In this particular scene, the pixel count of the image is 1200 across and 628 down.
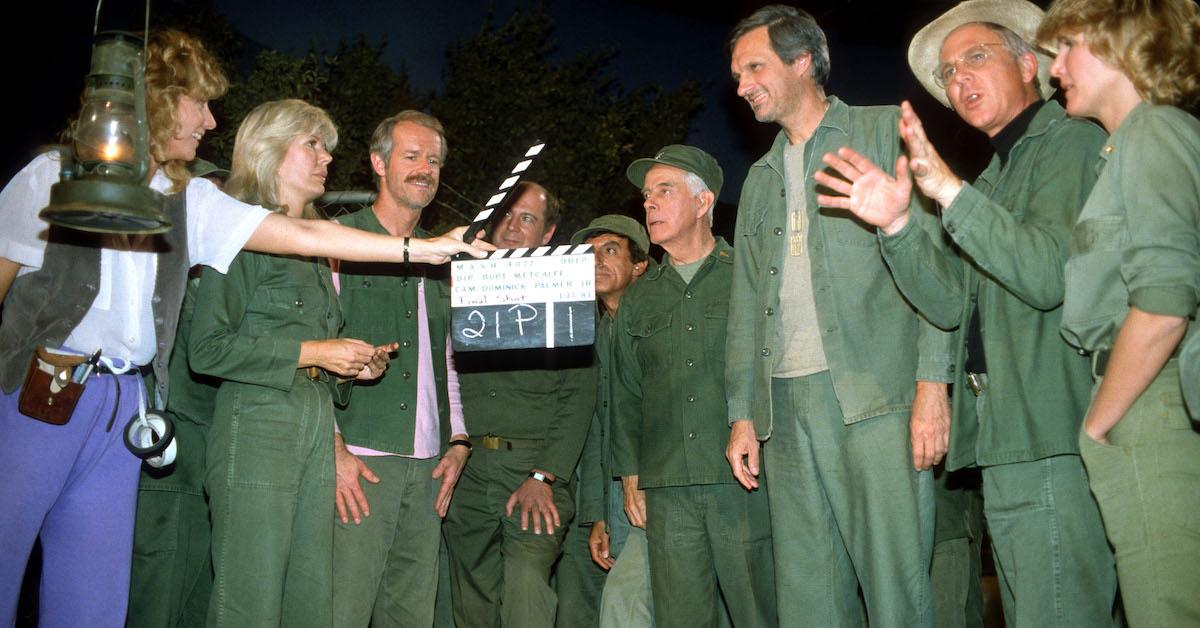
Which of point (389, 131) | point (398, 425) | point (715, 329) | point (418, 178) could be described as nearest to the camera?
point (398, 425)

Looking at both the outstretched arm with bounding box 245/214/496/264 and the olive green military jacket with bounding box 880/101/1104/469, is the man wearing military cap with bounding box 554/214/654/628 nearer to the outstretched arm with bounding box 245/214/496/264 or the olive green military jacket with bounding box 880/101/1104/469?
the outstretched arm with bounding box 245/214/496/264

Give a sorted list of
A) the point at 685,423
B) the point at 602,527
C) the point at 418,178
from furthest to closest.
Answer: the point at 602,527, the point at 418,178, the point at 685,423

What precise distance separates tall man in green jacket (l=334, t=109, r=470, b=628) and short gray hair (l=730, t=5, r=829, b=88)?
1.58 meters

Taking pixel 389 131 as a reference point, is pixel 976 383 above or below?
below

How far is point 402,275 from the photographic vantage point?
13.6 feet

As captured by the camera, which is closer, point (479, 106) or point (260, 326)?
point (260, 326)

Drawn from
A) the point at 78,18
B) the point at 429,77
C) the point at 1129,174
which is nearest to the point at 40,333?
the point at 1129,174

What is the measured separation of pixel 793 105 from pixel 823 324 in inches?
35.3

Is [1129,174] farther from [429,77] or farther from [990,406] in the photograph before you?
[429,77]

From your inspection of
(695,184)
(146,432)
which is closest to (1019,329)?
(695,184)

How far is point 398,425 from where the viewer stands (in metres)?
3.88

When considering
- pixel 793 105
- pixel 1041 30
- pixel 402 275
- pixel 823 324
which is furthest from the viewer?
pixel 402 275

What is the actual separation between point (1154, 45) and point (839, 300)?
49.1 inches

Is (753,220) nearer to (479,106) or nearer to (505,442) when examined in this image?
(505,442)
